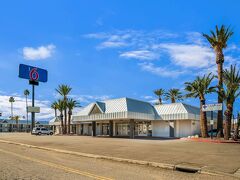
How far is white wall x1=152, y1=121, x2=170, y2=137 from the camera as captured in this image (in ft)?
168

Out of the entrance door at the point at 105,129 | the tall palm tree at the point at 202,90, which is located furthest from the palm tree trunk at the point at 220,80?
the entrance door at the point at 105,129

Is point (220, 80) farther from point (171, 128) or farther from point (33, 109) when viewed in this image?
point (33, 109)

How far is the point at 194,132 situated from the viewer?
167 ft

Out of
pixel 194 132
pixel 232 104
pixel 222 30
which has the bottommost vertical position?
pixel 194 132

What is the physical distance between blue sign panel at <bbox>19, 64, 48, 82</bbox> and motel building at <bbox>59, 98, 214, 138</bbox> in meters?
9.72

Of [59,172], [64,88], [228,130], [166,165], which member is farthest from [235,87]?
[64,88]

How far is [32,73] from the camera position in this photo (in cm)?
5097

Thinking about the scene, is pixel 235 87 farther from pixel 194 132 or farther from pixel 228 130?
pixel 194 132

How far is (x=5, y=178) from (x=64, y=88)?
217 feet

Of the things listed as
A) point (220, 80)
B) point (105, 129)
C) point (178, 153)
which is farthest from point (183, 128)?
point (178, 153)

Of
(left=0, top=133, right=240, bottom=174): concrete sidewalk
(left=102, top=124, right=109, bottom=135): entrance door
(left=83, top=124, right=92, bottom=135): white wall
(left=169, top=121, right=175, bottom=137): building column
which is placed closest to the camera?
(left=0, top=133, right=240, bottom=174): concrete sidewalk

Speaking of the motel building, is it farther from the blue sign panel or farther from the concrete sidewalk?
the concrete sidewalk

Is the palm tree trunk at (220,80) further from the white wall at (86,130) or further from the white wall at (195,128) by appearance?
the white wall at (86,130)

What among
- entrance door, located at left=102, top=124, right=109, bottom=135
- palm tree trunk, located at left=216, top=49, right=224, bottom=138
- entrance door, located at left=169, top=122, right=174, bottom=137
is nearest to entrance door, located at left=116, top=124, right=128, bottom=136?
entrance door, located at left=102, top=124, right=109, bottom=135
